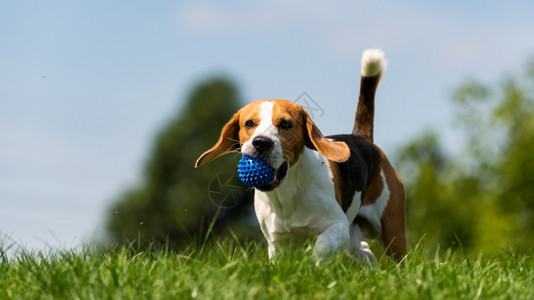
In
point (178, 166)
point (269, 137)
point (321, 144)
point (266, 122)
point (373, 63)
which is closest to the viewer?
point (269, 137)

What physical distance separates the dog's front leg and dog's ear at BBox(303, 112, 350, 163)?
0.56m

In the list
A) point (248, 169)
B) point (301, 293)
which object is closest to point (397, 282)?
point (301, 293)

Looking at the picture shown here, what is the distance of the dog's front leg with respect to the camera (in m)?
5.09

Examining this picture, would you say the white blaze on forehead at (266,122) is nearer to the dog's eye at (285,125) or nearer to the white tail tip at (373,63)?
the dog's eye at (285,125)

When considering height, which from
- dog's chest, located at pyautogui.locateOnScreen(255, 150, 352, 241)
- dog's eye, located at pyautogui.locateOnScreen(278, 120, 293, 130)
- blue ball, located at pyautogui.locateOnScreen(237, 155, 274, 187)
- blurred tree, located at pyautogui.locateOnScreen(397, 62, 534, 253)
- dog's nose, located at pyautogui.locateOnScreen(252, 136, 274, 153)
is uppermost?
dog's eye, located at pyautogui.locateOnScreen(278, 120, 293, 130)

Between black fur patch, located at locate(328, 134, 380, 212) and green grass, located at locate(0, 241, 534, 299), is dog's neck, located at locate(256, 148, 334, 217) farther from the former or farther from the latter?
green grass, located at locate(0, 241, 534, 299)

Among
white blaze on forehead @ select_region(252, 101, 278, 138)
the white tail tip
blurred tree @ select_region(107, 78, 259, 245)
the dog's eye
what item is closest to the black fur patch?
the white tail tip

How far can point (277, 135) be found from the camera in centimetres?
510

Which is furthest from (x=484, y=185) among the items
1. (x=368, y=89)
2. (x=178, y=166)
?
(x=368, y=89)

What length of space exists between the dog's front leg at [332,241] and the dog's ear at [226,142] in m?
1.07

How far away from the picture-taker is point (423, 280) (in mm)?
4582

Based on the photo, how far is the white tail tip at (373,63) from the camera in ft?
23.5

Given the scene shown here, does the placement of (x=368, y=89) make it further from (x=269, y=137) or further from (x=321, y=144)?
(x=269, y=137)

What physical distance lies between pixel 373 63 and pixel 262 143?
8.50 ft
